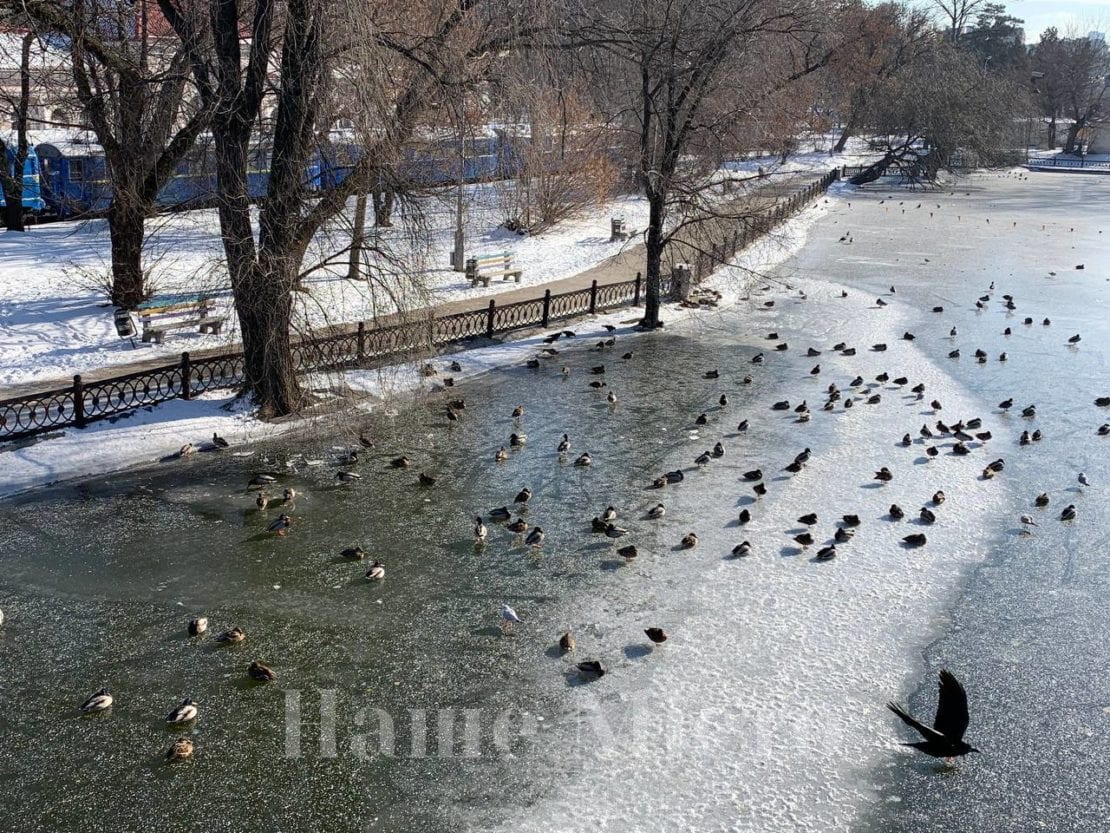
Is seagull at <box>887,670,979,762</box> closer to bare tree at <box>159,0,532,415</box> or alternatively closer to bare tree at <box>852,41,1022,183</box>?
bare tree at <box>159,0,532,415</box>

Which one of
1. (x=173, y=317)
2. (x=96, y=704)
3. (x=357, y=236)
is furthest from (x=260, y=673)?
(x=173, y=317)

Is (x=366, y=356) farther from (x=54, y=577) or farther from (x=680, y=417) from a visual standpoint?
(x=54, y=577)

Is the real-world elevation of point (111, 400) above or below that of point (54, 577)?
above

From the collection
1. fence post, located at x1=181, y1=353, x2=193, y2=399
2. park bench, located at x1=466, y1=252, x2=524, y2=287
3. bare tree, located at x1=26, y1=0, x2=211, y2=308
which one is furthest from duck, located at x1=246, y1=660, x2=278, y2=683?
park bench, located at x1=466, y1=252, x2=524, y2=287

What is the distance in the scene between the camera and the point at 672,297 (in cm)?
2666

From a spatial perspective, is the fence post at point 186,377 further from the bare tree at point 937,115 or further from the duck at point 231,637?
the bare tree at point 937,115

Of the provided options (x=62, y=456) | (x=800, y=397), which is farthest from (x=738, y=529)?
(x=62, y=456)

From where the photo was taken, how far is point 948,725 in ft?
26.2

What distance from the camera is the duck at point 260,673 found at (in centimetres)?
877

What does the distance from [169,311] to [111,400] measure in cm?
433

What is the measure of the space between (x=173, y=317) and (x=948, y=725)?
55.1ft

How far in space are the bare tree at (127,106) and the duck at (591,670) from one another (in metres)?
10.2

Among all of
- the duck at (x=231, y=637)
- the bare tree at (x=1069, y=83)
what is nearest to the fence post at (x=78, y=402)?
the duck at (x=231, y=637)

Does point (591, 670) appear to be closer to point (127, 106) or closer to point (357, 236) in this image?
point (357, 236)
